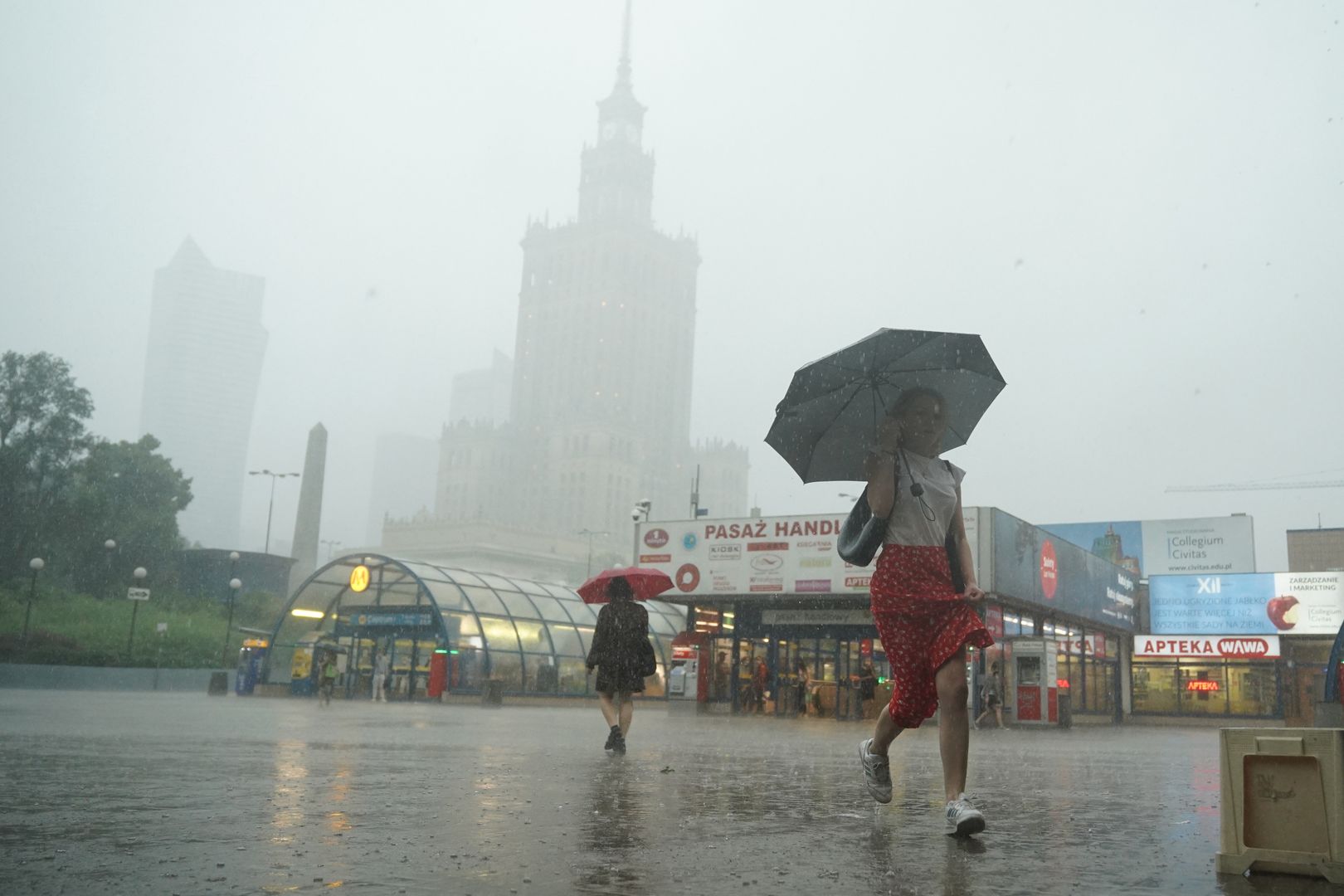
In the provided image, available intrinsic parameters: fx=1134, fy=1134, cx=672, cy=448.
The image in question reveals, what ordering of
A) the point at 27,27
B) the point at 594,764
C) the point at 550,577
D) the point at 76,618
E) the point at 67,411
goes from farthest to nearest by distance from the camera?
the point at 550,577 < the point at 27,27 < the point at 67,411 < the point at 76,618 < the point at 594,764

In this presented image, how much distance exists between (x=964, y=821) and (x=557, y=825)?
1.55m

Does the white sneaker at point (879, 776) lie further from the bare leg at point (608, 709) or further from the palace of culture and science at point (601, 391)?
the palace of culture and science at point (601, 391)

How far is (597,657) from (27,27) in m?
67.0

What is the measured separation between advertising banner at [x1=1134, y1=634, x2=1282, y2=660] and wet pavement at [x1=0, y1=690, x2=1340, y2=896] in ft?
110

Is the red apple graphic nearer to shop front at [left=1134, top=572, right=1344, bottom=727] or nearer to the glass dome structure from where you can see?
shop front at [left=1134, top=572, right=1344, bottom=727]

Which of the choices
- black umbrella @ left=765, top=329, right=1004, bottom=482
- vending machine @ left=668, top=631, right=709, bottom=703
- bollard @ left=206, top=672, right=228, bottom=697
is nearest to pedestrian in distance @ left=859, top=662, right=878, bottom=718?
vending machine @ left=668, top=631, right=709, bottom=703

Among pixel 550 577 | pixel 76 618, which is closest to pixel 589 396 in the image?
pixel 550 577

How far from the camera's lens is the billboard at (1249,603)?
38.8m

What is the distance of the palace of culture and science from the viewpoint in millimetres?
139875

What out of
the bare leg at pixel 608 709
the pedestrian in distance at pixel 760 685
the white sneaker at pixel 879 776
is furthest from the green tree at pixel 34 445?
the white sneaker at pixel 879 776

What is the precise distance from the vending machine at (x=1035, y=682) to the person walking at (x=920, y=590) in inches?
807

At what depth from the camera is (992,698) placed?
2331cm

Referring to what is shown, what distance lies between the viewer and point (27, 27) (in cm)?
6162

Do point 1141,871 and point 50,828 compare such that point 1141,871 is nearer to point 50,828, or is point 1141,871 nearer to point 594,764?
point 50,828
